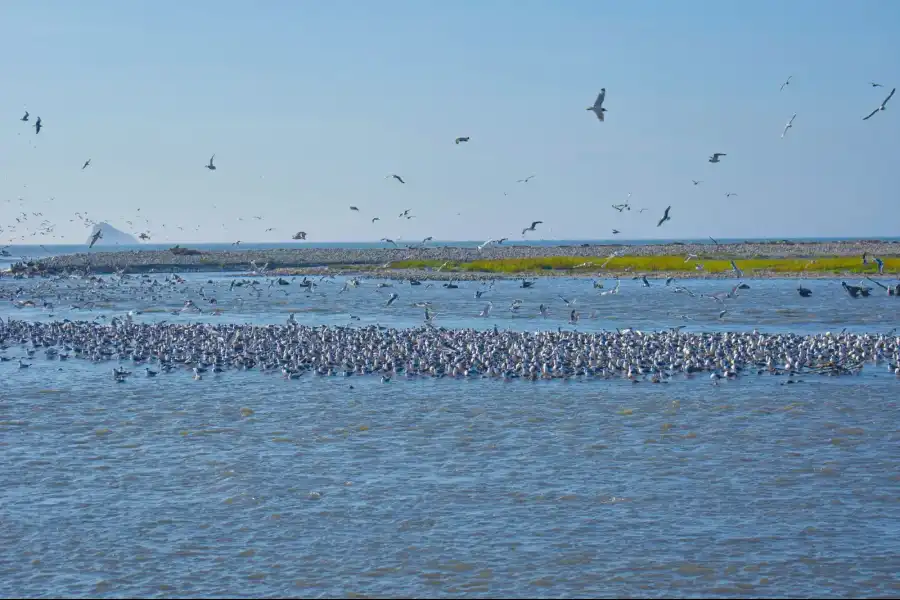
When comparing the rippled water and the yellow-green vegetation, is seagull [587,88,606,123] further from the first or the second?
the yellow-green vegetation

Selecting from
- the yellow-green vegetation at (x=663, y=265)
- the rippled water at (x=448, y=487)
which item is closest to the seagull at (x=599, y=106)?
the rippled water at (x=448, y=487)

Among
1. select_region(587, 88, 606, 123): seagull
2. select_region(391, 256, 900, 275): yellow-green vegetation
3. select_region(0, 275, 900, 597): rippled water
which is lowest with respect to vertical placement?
select_region(0, 275, 900, 597): rippled water

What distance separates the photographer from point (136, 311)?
176ft

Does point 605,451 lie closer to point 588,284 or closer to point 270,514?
point 270,514

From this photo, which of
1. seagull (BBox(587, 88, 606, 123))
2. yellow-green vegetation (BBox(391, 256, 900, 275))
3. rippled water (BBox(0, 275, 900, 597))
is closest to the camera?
rippled water (BBox(0, 275, 900, 597))

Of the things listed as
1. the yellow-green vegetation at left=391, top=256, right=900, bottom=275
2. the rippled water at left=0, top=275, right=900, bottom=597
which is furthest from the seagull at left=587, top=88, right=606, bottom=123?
the yellow-green vegetation at left=391, top=256, right=900, bottom=275

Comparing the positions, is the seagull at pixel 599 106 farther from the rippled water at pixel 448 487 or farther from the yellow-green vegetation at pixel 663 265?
the yellow-green vegetation at pixel 663 265

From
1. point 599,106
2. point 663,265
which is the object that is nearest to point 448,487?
point 599,106

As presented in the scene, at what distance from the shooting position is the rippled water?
42.0ft

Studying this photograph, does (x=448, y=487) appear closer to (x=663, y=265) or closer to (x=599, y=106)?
(x=599, y=106)

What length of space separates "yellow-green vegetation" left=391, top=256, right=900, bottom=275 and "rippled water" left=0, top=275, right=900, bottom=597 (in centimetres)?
5551

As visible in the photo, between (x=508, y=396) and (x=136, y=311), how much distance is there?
109 feet

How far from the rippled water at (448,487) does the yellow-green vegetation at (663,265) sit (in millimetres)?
55508

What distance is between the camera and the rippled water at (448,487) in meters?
12.8
